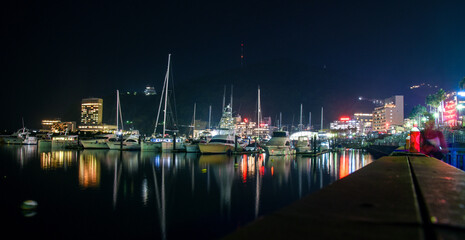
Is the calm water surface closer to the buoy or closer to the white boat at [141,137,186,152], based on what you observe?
the buoy

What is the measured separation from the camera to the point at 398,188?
483 cm

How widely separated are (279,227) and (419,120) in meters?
129

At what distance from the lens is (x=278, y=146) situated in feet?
194

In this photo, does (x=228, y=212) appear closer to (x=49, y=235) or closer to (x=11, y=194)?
(x=49, y=235)

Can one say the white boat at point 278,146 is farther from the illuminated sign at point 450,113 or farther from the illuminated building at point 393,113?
the illuminated building at point 393,113

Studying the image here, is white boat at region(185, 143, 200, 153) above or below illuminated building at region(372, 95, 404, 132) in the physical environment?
below

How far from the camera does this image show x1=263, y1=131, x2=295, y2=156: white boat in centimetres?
5797

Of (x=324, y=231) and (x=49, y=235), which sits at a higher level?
(x=324, y=231)

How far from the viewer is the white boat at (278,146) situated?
58.0 meters

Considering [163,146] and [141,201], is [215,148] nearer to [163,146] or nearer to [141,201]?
[163,146]

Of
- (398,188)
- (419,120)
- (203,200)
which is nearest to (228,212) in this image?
(203,200)

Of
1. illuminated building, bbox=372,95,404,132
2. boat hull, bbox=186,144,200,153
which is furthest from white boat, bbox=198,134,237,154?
illuminated building, bbox=372,95,404,132

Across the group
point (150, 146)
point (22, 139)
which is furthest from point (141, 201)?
point (22, 139)

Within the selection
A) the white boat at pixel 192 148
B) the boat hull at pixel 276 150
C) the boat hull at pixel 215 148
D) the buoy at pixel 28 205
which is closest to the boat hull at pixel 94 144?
the white boat at pixel 192 148
